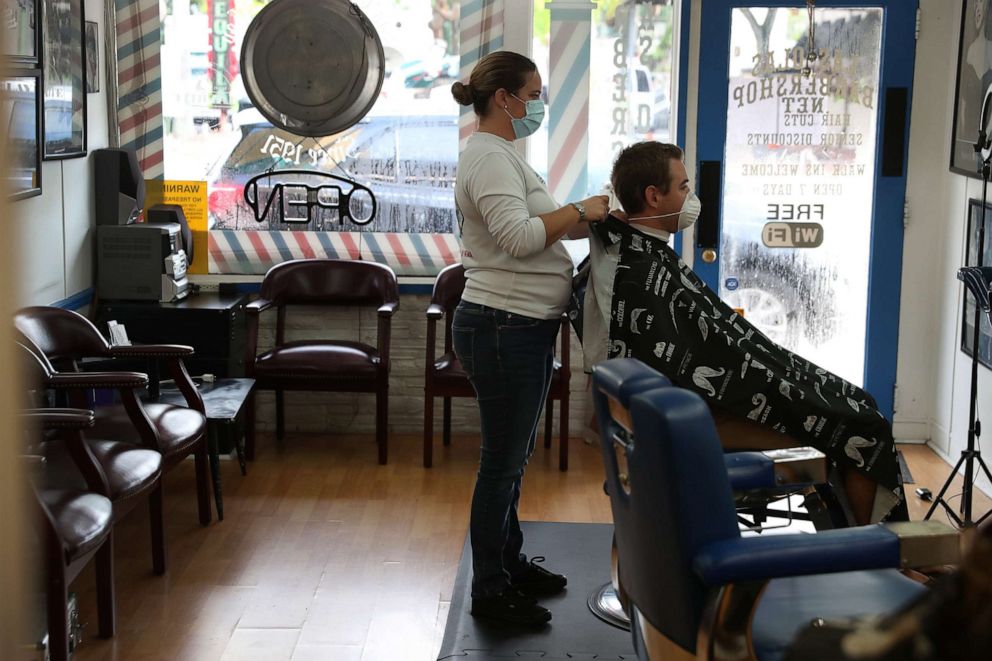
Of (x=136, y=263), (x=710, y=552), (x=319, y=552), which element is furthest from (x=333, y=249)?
(x=710, y=552)

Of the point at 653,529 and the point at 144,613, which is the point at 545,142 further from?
the point at 653,529

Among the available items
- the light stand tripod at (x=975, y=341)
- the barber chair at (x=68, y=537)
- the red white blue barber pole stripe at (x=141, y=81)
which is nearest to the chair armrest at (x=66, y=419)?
the barber chair at (x=68, y=537)

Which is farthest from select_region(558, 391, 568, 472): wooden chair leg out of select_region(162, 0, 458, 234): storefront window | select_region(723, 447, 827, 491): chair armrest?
select_region(723, 447, 827, 491): chair armrest

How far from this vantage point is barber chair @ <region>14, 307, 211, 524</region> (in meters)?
3.48

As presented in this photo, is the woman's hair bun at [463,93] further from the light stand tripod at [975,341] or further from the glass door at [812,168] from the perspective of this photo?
the glass door at [812,168]

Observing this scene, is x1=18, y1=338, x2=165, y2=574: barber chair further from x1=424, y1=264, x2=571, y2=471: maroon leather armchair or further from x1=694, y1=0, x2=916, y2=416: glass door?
x1=694, y1=0, x2=916, y2=416: glass door

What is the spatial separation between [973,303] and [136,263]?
11.3 ft

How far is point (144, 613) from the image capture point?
325 cm

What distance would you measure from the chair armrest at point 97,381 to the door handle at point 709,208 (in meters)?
2.69

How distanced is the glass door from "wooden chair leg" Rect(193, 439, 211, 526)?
7.93 ft

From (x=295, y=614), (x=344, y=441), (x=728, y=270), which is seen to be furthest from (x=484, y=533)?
(x=728, y=270)

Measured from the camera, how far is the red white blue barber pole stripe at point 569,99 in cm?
510

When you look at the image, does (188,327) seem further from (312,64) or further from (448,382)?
(312,64)

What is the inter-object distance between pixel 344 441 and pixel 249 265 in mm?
928
